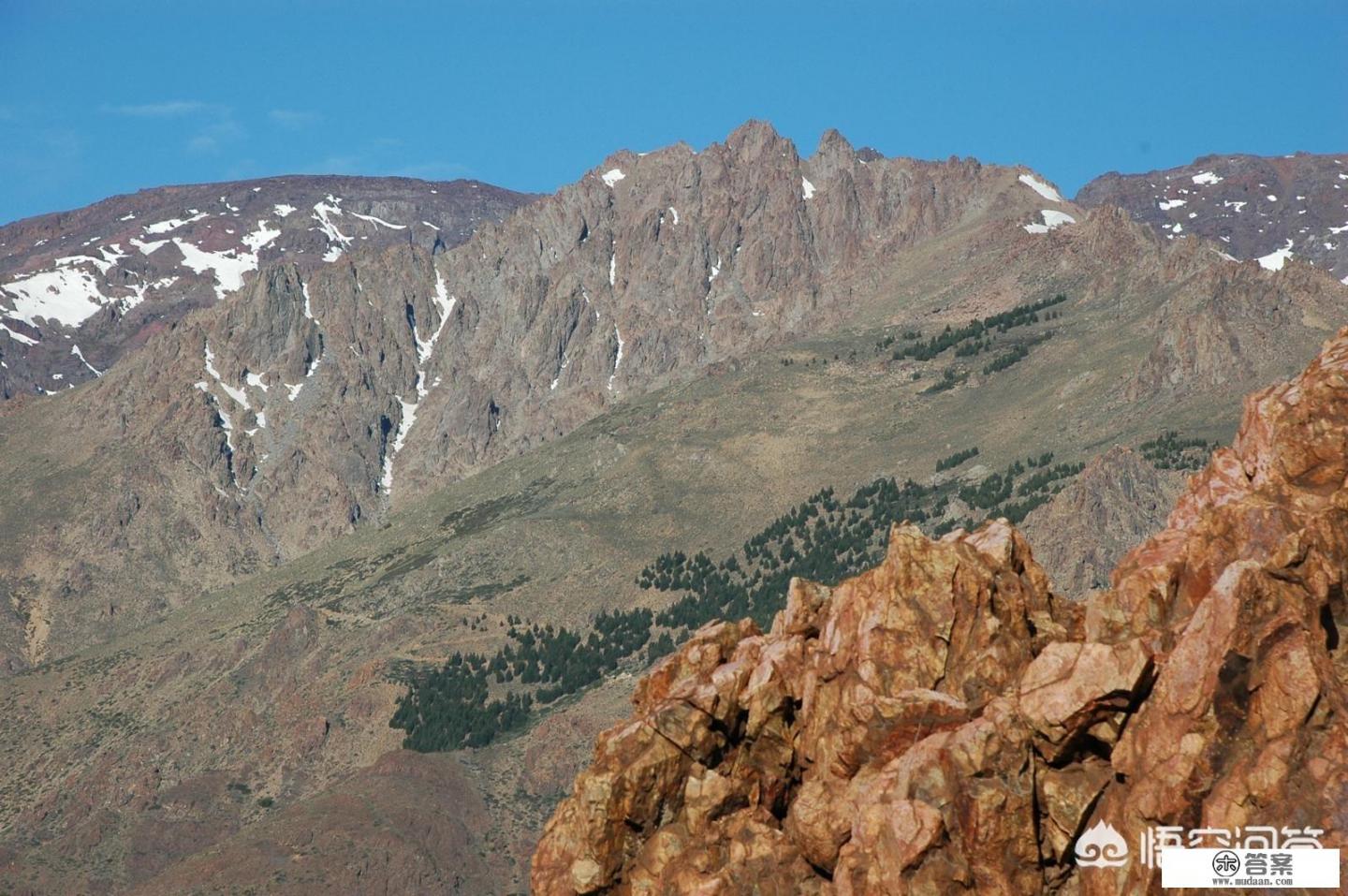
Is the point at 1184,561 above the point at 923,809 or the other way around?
above

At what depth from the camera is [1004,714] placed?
44438 mm

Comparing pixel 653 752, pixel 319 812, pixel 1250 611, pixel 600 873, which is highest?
pixel 1250 611

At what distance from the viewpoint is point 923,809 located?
43531 millimetres

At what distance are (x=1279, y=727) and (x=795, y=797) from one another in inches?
519

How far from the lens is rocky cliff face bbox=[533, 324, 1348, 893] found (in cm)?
4203

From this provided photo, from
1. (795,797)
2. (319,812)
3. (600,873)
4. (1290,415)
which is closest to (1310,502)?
(1290,415)

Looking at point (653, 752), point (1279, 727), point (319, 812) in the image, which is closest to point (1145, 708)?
point (1279, 727)

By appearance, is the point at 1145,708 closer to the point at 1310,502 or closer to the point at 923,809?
the point at 923,809

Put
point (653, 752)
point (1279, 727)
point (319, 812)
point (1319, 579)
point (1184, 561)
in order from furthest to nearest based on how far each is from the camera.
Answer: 1. point (319, 812)
2. point (653, 752)
3. point (1184, 561)
4. point (1319, 579)
5. point (1279, 727)

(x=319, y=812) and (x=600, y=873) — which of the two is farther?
(x=319, y=812)

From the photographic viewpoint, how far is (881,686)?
48.3 m

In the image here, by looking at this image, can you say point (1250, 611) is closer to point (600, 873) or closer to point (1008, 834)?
point (1008, 834)

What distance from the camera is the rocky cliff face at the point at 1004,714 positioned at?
42031mm

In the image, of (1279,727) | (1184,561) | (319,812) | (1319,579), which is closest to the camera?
(1279,727)
